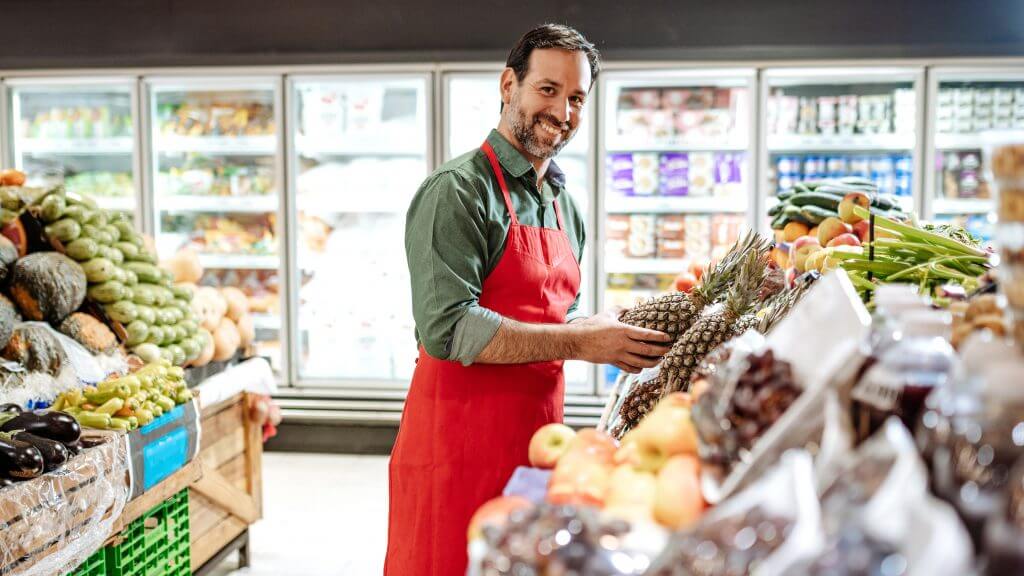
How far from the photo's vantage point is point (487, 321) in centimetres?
187

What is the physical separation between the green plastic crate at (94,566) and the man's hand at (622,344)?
150 cm

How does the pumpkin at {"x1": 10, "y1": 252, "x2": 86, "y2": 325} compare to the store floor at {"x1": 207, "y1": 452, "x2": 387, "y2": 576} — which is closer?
the pumpkin at {"x1": 10, "y1": 252, "x2": 86, "y2": 325}

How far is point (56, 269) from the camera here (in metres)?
2.99

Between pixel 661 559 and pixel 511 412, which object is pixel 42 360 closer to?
pixel 511 412

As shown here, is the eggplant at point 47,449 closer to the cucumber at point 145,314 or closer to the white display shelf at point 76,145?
the cucumber at point 145,314

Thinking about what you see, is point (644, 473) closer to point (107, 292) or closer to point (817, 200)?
point (817, 200)

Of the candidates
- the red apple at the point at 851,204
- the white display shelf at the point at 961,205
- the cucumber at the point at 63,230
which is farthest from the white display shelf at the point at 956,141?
the cucumber at the point at 63,230

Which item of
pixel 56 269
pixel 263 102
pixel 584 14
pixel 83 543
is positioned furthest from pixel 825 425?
pixel 263 102

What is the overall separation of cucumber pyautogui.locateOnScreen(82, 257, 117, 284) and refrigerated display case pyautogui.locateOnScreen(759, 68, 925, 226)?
10.8ft

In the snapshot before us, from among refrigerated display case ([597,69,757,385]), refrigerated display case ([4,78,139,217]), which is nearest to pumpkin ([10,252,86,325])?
refrigerated display case ([4,78,139,217])

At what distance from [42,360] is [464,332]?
66.3 inches

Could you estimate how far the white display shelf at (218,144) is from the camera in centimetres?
509

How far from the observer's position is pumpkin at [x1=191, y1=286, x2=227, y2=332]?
383cm

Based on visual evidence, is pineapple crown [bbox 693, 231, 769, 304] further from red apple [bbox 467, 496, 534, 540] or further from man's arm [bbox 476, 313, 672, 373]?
red apple [bbox 467, 496, 534, 540]
